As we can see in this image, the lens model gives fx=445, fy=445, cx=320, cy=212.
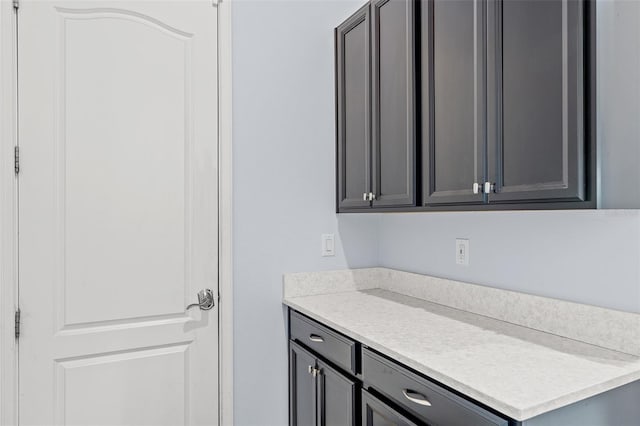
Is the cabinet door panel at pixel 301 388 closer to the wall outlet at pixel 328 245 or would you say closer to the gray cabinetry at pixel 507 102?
the wall outlet at pixel 328 245

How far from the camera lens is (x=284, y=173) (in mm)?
2217

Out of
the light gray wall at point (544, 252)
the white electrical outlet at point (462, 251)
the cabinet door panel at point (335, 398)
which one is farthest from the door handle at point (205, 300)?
the white electrical outlet at point (462, 251)

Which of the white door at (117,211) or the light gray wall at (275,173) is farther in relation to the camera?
the light gray wall at (275,173)

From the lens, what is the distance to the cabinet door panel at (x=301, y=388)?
1.93 m

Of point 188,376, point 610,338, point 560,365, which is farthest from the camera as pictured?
point 188,376

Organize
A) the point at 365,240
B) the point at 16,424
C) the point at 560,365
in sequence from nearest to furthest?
the point at 560,365, the point at 16,424, the point at 365,240

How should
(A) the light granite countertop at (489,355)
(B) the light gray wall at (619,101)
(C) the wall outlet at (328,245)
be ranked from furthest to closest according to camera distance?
(C) the wall outlet at (328,245) < (B) the light gray wall at (619,101) < (A) the light granite countertop at (489,355)

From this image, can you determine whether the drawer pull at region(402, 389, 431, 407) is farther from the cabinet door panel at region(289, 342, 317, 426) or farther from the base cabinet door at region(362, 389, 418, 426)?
the cabinet door panel at region(289, 342, 317, 426)

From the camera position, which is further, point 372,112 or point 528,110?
point 372,112

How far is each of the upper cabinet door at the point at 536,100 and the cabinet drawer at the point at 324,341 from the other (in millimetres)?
754

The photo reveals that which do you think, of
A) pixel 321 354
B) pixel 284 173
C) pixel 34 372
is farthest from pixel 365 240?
pixel 34 372

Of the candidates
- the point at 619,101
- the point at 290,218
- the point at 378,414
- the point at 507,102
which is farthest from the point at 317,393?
the point at 619,101

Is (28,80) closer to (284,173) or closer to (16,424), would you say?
(284,173)

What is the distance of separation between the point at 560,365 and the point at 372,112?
3.98 ft
